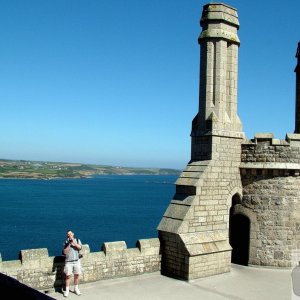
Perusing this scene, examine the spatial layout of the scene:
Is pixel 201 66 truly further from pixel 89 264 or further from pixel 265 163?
pixel 89 264

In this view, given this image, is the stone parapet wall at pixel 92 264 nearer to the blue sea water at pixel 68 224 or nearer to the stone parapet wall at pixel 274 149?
the stone parapet wall at pixel 274 149

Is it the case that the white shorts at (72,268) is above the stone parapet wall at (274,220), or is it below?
below

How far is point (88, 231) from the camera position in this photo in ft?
164

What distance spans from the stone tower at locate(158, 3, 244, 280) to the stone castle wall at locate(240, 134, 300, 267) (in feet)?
2.00

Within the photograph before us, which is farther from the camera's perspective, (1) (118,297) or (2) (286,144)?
(2) (286,144)

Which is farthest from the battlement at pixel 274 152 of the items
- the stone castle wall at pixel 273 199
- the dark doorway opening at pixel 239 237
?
the dark doorway opening at pixel 239 237

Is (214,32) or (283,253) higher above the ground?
(214,32)

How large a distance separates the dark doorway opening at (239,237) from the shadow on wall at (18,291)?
10.1 meters

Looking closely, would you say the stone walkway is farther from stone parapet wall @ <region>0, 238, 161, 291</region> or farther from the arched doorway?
the arched doorway

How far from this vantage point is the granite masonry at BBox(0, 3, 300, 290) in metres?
12.0

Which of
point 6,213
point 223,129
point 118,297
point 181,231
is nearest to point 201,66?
point 223,129

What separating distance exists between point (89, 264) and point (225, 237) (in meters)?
4.21

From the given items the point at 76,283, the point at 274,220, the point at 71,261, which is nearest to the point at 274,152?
the point at 274,220

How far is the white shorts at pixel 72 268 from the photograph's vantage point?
10242 mm
